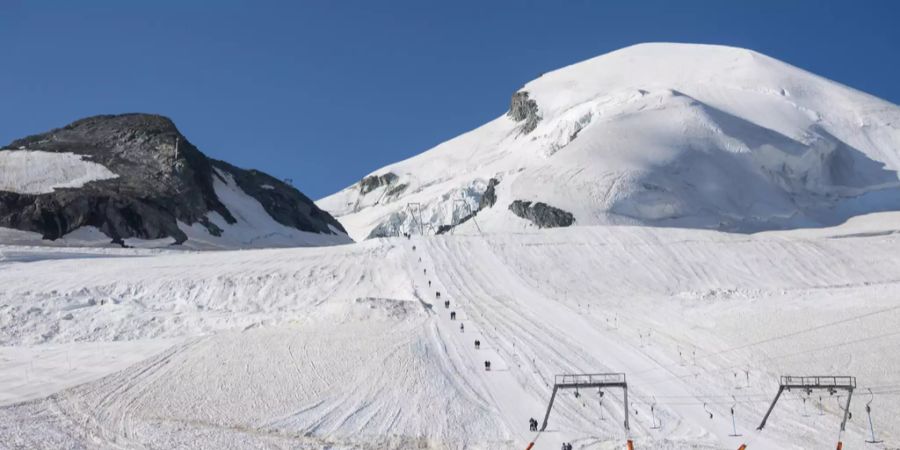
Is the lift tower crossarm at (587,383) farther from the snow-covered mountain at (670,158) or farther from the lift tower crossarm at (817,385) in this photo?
the snow-covered mountain at (670,158)

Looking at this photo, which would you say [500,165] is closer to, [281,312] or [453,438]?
[281,312]

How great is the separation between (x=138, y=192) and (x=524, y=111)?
97.3 metres

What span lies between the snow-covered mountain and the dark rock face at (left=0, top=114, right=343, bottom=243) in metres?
24.2

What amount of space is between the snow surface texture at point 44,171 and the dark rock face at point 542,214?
142ft

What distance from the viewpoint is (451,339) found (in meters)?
45.1

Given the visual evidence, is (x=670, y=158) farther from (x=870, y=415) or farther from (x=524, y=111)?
(x=870, y=415)

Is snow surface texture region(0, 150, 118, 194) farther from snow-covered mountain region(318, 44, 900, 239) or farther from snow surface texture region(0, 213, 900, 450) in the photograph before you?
snow-covered mountain region(318, 44, 900, 239)

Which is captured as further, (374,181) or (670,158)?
(374,181)

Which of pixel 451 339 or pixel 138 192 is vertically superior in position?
pixel 138 192

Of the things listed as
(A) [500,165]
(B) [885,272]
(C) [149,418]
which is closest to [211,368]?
(C) [149,418]

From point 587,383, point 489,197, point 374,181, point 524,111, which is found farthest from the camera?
point 374,181

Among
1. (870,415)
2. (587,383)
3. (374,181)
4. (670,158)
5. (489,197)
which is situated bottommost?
(870,415)

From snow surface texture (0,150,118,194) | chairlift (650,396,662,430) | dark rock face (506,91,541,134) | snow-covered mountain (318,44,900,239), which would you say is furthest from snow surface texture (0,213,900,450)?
dark rock face (506,91,541,134)

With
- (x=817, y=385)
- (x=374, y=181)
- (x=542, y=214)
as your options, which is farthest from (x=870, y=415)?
(x=374, y=181)
